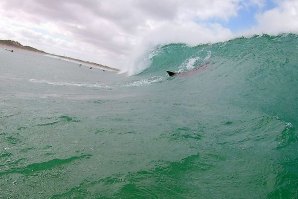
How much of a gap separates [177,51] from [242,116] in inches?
737

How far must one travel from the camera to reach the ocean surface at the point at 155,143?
16.1 feet

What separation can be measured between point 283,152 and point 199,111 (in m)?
3.69

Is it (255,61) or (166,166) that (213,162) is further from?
(255,61)

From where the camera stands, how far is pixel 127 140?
7.00 m

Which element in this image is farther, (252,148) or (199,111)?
(199,111)

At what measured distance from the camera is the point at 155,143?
6973 millimetres

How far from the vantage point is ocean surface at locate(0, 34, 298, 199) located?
4.92m

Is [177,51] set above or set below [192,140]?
above

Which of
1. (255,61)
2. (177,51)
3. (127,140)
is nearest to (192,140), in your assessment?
(127,140)

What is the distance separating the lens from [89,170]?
17.3 ft

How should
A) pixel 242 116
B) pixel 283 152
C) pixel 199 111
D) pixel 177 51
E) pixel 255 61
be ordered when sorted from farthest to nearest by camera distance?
pixel 177 51, pixel 255 61, pixel 199 111, pixel 242 116, pixel 283 152

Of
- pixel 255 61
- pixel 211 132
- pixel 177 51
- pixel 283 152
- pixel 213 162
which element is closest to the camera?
pixel 213 162

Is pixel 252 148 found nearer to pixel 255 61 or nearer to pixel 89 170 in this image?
pixel 89 170

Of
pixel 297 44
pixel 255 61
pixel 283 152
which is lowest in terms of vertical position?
pixel 283 152
